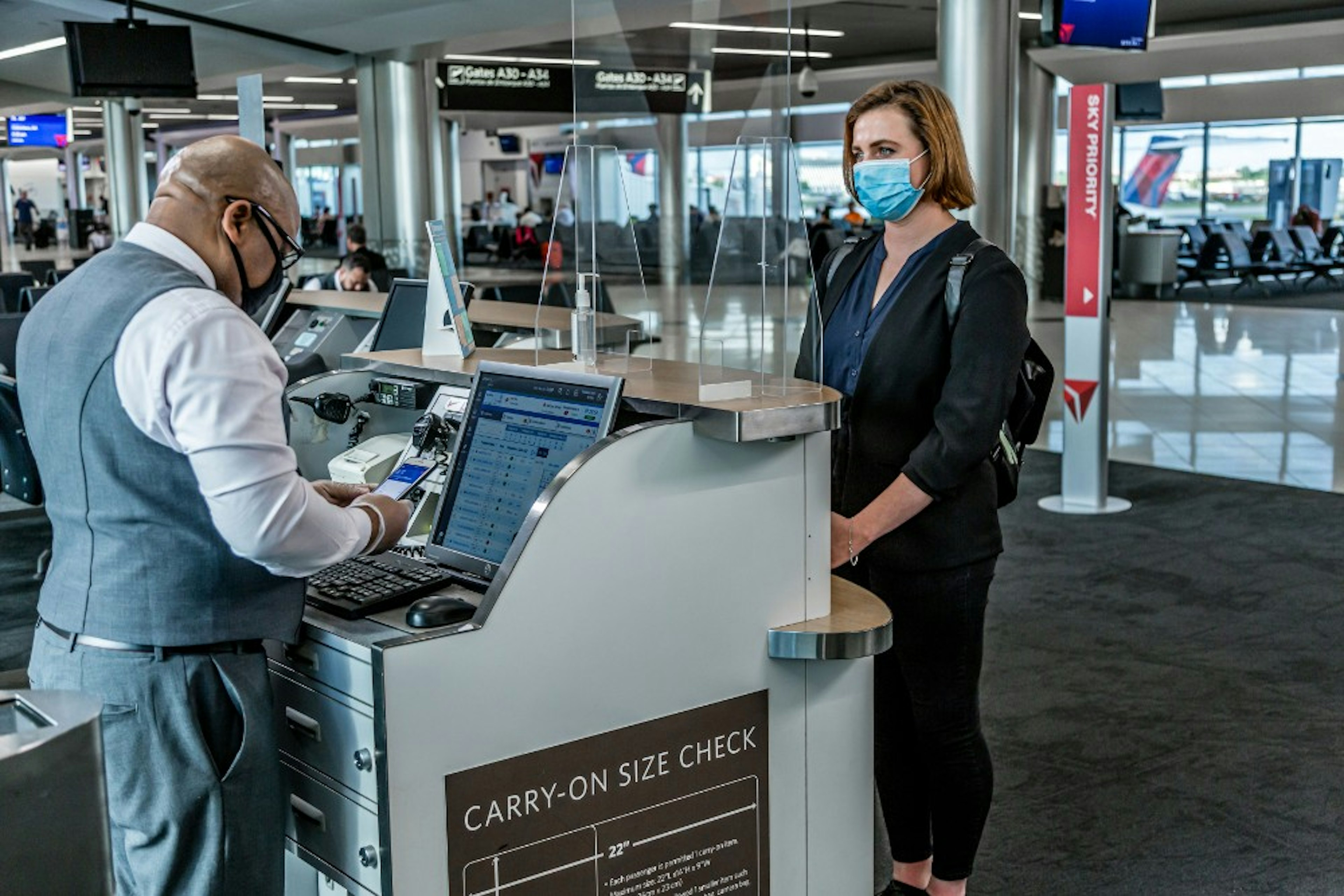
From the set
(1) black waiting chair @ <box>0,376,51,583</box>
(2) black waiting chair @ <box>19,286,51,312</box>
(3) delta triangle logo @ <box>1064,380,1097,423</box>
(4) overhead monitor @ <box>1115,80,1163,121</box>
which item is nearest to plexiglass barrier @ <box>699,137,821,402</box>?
(1) black waiting chair @ <box>0,376,51,583</box>

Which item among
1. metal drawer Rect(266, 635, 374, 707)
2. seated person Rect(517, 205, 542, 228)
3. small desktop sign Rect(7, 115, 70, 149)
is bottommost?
metal drawer Rect(266, 635, 374, 707)

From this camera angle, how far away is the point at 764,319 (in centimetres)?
218

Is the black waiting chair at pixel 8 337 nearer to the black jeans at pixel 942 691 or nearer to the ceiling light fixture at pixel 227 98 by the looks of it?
the black jeans at pixel 942 691

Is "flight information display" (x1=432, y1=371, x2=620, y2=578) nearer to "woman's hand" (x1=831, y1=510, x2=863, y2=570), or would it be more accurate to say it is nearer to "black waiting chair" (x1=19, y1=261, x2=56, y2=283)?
"woman's hand" (x1=831, y1=510, x2=863, y2=570)

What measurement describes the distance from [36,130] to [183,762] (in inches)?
882

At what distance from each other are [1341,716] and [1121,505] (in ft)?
8.90

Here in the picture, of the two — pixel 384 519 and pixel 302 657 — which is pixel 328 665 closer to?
pixel 302 657

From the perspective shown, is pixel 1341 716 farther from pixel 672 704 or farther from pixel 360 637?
pixel 360 637

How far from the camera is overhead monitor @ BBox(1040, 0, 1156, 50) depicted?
754cm

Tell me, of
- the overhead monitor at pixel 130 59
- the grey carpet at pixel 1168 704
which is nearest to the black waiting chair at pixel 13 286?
the overhead monitor at pixel 130 59

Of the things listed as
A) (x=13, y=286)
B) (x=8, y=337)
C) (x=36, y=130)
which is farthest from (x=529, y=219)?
(x=8, y=337)

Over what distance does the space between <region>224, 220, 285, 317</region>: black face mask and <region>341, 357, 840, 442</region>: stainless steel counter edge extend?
53 centimetres

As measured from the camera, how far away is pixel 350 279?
6.95 metres

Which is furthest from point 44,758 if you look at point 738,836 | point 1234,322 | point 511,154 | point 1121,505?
point 511,154
